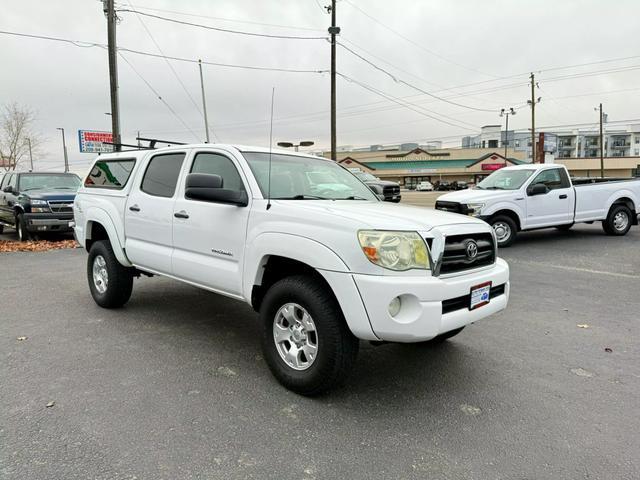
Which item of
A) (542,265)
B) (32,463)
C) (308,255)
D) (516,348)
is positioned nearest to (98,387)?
(32,463)

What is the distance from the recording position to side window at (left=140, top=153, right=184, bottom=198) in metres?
4.53

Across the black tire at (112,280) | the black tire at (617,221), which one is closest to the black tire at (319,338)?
the black tire at (112,280)

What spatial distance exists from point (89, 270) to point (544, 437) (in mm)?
5192

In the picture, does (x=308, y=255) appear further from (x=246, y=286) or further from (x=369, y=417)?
(x=369, y=417)

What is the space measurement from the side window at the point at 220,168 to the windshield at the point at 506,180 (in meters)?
7.81

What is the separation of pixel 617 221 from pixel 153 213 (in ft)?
36.9

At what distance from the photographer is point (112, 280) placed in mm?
5227

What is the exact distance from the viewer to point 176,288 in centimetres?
Result: 660

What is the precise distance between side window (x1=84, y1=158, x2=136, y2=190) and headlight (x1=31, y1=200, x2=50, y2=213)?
6227 millimetres

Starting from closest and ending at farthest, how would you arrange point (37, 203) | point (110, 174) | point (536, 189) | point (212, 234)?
1. point (212, 234)
2. point (110, 174)
3. point (536, 189)
4. point (37, 203)

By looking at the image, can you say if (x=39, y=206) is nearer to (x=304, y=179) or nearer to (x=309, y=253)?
(x=304, y=179)

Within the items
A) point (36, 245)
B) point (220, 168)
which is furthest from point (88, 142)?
point (220, 168)

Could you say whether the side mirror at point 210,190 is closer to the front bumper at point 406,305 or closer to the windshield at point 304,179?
the windshield at point 304,179

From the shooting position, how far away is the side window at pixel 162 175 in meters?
4.53
